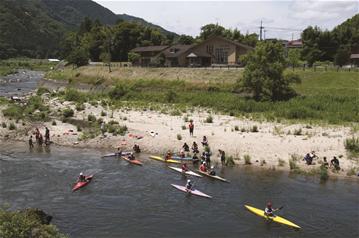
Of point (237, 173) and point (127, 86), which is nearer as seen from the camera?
point (237, 173)

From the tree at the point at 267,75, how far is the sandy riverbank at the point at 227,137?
9466 mm

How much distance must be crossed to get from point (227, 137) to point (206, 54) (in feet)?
184

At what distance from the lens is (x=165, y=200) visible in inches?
1114

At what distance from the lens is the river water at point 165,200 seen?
2394 centimetres

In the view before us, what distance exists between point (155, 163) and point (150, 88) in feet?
136

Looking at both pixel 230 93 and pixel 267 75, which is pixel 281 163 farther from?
pixel 230 93

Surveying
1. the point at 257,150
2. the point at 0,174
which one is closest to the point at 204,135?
the point at 257,150

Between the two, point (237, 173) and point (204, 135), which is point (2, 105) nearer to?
point (204, 135)

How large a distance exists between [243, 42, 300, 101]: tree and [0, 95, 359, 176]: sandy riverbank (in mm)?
9466

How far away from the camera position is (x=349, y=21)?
121m

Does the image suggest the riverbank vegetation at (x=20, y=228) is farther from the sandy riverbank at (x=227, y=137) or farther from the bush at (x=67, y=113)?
the bush at (x=67, y=113)

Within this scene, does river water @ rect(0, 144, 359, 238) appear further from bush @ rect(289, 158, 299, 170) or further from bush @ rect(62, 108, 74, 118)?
bush @ rect(62, 108, 74, 118)

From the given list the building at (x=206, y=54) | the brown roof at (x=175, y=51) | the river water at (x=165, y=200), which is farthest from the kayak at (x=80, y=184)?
the brown roof at (x=175, y=51)

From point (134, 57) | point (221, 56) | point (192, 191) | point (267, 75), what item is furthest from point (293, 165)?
point (134, 57)
